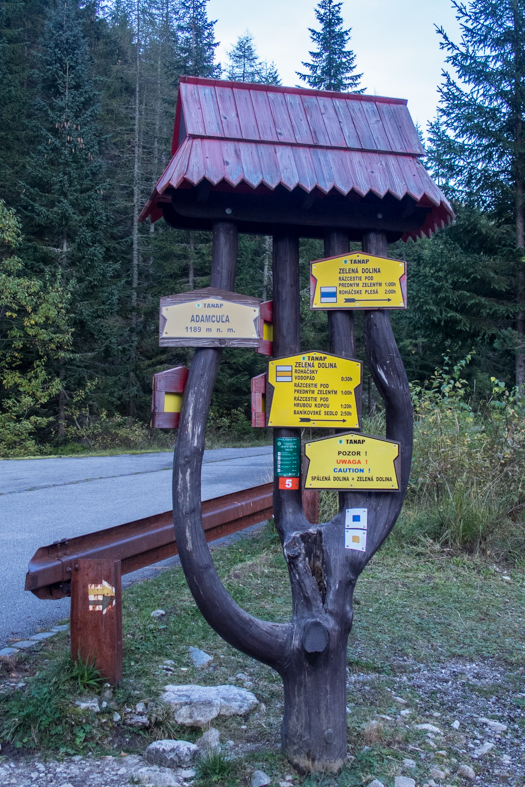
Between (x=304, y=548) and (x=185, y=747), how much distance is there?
1.04 m

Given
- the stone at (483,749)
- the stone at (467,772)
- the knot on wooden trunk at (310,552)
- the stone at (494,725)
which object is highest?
the knot on wooden trunk at (310,552)

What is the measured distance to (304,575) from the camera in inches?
113

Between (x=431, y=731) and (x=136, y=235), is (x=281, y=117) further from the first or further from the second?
(x=136, y=235)

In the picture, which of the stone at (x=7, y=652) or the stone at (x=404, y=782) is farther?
the stone at (x=7, y=652)

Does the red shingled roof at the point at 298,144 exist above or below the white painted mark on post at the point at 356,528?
above

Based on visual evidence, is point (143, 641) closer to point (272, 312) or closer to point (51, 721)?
point (51, 721)

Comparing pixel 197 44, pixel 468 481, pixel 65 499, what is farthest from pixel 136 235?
pixel 468 481

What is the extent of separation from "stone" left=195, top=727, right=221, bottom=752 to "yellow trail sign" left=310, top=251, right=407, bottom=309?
2116mm

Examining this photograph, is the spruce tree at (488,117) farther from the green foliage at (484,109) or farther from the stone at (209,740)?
the stone at (209,740)

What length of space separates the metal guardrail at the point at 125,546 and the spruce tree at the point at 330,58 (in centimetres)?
2810

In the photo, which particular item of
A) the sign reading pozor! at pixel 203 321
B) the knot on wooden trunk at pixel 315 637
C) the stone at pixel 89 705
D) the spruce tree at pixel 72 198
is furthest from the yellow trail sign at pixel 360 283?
the spruce tree at pixel 72 198

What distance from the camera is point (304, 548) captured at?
9.54 feet

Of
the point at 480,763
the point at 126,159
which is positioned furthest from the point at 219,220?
the point at 126,159

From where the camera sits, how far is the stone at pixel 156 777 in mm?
2543
